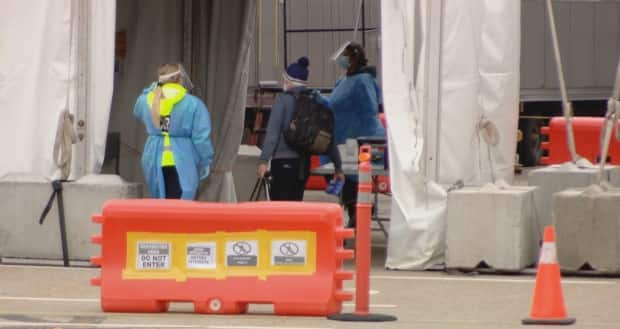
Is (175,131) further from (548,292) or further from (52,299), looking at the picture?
(548,292)

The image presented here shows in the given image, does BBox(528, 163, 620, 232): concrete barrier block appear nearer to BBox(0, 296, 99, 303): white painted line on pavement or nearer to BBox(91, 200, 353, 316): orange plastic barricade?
BBox(91, 200, 353, 316): orange plastic barricade

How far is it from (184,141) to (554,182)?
3.52 meters

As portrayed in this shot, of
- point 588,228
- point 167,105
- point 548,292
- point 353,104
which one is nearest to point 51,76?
point 167,105

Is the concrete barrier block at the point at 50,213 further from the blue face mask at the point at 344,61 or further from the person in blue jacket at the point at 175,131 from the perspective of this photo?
the blue face mask at the point at 344,61

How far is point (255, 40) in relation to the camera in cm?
2838

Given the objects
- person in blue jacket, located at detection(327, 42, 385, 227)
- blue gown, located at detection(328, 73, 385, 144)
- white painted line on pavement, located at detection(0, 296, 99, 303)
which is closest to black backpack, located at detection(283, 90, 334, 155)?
person in blue jacket, located at detection(327, 42, 385, 227)

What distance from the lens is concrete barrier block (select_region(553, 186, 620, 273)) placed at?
14.0m

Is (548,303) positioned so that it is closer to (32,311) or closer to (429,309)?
(429,309)

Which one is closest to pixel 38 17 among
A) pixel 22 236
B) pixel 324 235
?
pixel 22 236

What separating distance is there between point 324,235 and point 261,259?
455 millimetres

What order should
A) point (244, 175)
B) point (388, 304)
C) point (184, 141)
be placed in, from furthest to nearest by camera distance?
point (244, 175)
point (184, 141)
point (388, 304)

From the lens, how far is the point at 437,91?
14.8m

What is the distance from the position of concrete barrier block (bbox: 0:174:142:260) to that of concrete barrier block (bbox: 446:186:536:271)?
9.15 ft

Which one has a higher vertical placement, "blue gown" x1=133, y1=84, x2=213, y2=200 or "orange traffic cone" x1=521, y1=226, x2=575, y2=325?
"blue gown" x1=133, y1=84, x2=213, y2=200
